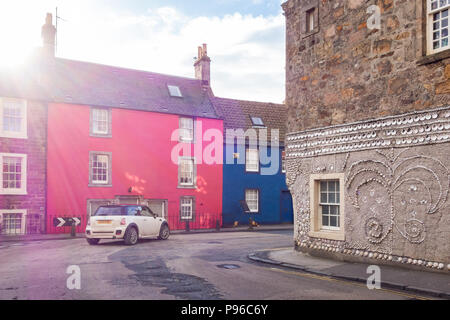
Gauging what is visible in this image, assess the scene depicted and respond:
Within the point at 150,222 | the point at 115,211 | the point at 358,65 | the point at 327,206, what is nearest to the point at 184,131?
the point at 150,222

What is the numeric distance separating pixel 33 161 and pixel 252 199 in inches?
606

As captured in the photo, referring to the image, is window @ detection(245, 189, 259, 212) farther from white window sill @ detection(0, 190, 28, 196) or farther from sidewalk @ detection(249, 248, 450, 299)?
sidewalk @ detection(249, 248, 450, 299)

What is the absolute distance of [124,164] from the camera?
92.4 ft

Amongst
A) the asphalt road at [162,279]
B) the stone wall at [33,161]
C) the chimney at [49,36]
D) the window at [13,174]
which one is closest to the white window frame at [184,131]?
the stone wall at [33,161]

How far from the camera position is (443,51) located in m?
9.73

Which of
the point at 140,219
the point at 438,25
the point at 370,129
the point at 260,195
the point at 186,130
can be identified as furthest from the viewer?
the point at 260,195

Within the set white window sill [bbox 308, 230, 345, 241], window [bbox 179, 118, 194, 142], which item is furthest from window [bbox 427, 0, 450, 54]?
Answer: window [bbox 179, 118, 194, 142]

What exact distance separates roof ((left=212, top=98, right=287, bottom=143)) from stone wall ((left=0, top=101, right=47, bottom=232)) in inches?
480

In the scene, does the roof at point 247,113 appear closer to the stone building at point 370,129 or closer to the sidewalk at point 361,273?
the stone building at point 370,129

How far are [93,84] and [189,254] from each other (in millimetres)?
18106

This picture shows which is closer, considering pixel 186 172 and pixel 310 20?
pixel 310 20

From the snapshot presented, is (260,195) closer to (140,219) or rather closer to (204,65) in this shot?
(204,65)

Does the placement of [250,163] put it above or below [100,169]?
above
